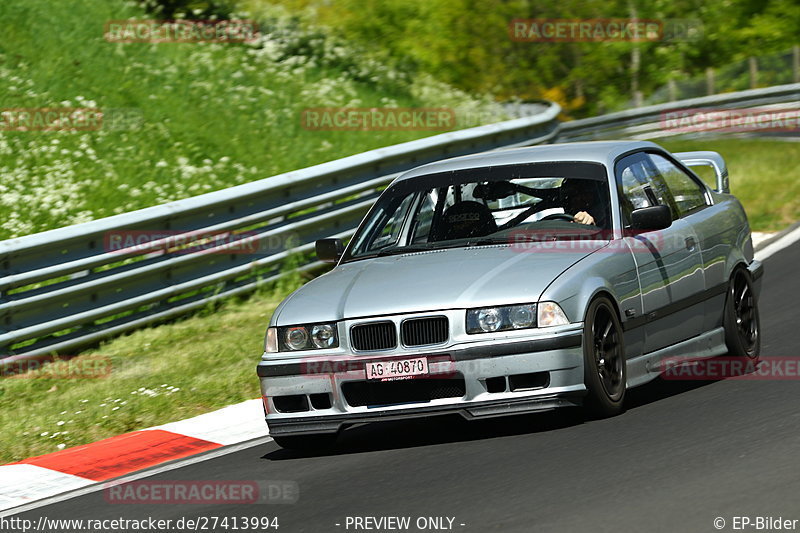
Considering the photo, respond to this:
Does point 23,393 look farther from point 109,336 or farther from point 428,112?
point 428,112

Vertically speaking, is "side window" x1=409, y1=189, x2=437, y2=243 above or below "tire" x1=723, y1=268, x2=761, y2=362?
above

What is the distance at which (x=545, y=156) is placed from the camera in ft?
26.7

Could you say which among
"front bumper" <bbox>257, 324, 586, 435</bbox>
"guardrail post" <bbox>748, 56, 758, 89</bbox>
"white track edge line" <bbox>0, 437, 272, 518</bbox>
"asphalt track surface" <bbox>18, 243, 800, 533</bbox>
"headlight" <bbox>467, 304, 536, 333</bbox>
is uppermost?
"headlight" <bbox>467, 304, 536, 333</bbox>

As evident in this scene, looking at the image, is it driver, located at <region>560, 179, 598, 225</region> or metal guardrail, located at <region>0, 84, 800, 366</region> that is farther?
metal guardrail, located at <region>0, 84, 800, 366</region>

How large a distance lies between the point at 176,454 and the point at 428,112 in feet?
43.0

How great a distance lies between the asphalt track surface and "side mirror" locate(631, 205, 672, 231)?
39.9 inches

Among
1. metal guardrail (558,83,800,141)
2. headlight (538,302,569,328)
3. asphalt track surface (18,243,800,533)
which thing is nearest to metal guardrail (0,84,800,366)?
asphalt track surface (18,243,800,533)

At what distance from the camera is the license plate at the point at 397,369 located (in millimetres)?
6680

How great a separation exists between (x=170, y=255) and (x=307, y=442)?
175 inches

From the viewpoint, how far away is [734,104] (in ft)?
85.5

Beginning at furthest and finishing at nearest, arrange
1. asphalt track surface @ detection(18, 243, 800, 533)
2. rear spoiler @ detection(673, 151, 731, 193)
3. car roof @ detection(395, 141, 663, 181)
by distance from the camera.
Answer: rear spoiler @ detection(673, 151, 731, 193), car roof @ detection(395, 141, 663, 181), asphalt track surface @ detection(18, 243, 800, 533)

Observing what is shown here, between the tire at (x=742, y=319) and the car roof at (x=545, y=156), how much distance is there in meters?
1.11

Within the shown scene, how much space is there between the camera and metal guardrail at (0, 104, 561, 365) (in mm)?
10250

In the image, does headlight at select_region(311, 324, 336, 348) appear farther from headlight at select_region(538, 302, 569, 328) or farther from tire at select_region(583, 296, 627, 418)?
tire at select_region(583, 296, 627, 418)
